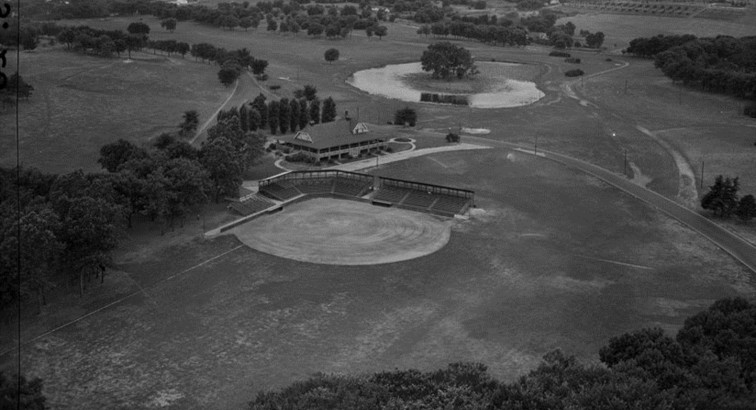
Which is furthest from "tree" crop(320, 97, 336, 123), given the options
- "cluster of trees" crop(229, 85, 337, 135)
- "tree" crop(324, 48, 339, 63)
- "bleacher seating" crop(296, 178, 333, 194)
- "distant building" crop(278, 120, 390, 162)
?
"tree" crop(324, 48, 339, 63)

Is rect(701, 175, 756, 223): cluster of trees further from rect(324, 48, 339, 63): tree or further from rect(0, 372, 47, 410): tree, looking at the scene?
rect(324, 48, 339, 63): tree

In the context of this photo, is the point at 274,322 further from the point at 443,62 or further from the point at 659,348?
the point at 443,62

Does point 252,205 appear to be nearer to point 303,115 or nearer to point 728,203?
point 303,115

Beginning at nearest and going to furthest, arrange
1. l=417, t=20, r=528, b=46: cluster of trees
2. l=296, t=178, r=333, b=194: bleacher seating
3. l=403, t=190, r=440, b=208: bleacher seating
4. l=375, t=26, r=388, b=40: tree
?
l=403, t=190, r=440, b=208: bleacher seating < l=296, t=178, r=333, b=194: bleacher seating < l=417, t=20, r=528, b=46: cluster of trees < l=375, t=26, r=388, b=40: tree

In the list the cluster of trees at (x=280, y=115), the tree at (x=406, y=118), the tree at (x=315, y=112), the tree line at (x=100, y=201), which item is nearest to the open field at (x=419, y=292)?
the tree line at (x=100, y=201)

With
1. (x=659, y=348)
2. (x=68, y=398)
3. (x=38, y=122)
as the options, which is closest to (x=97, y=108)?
(x=38, y=122)
